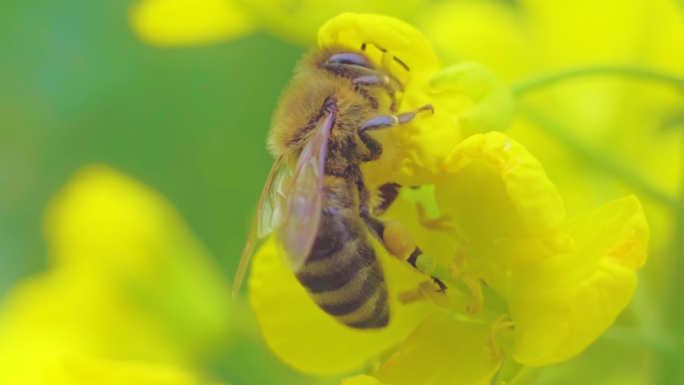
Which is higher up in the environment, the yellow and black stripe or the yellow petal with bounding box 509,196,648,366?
the yellow petal with bounding box 509,196,648,366

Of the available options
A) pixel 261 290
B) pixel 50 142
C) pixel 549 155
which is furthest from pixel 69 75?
pixel 261 290

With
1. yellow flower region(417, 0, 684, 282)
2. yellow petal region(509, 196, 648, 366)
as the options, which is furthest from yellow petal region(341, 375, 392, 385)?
yellow flower region(417, 0, 684, 282)

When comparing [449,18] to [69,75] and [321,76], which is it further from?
[69,75]

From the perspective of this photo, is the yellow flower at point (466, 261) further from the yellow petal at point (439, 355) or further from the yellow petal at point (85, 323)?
the yellow petal at point (85, 323)

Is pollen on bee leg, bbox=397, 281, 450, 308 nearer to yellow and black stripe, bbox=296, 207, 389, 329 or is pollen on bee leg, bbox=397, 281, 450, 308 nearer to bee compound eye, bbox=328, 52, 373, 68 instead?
yellow and black stripe, bbox=296, 207, 389, 329

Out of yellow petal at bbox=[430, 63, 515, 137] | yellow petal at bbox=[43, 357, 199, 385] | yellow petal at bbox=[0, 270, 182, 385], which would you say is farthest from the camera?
yellow petal at bbox=[0, 270, 182, 385]

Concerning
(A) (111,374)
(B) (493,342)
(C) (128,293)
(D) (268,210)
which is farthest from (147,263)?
(B) (493,342)

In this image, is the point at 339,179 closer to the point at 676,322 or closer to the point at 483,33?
the point at 676,322
